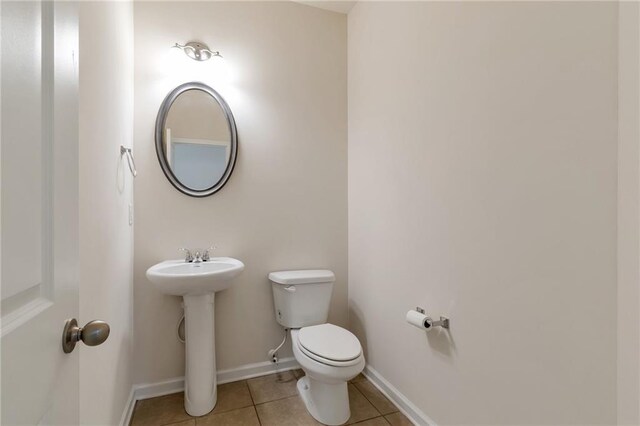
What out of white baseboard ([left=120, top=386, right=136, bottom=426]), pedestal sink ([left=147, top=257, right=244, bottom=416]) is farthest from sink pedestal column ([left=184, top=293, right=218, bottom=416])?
white baseboard ([left=120, top=386, right=136, bottom=426])

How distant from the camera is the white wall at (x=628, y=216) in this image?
75 centimetres

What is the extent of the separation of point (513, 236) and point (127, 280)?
1.90 metres

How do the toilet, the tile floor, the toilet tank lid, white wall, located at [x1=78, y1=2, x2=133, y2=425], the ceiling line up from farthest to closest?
the ceiling
the toilet tank lid
the tile floor
the toilet
white wall, located at [x1=78, y1=2, x2=133, y2=425]

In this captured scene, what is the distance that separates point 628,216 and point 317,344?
1.35 meters

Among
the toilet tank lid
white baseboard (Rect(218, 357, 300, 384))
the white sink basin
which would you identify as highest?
the white sink basin

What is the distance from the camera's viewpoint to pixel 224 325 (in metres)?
1.97

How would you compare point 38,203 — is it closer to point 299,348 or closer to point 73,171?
point 73,171

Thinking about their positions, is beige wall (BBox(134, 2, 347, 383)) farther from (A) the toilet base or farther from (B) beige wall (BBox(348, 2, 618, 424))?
(A) the toilet base

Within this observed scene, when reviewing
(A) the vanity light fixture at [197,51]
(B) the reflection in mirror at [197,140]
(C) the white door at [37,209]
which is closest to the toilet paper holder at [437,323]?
(C) the white door at [37,209]

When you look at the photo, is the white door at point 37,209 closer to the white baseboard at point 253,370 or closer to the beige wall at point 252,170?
the beige wall at point 252,170

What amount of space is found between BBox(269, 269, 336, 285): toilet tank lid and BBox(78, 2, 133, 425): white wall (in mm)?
854

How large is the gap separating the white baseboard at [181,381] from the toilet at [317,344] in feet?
0.88

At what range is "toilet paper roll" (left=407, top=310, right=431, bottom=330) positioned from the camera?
1.38 meters

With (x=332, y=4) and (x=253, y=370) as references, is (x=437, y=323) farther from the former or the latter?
(x=332, y=4)
